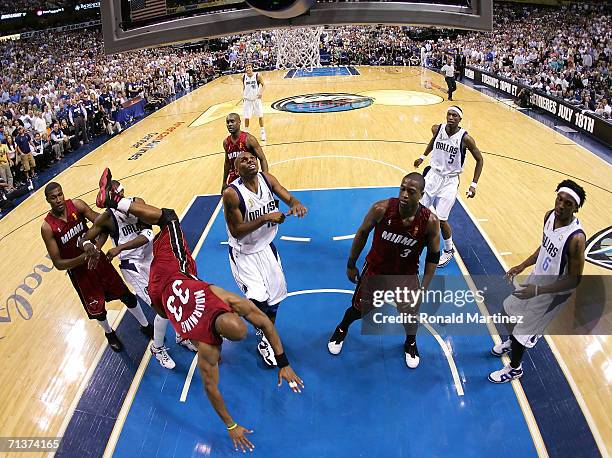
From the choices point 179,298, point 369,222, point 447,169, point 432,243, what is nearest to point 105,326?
point 179,298

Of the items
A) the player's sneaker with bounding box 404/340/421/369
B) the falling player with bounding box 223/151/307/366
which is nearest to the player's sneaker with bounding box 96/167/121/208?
the falling player with bounding box 223/151/307/366

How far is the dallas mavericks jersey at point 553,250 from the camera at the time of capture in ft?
12.1

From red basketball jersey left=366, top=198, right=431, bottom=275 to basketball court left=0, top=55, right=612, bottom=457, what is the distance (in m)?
1.07

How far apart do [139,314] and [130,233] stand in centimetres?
106

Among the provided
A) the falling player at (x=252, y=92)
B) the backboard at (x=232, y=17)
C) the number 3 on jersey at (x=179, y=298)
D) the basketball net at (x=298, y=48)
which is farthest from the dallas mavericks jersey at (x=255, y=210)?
the basketball net at (x=298, y=48)

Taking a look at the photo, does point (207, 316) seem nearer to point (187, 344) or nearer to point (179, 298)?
point (179, 298)

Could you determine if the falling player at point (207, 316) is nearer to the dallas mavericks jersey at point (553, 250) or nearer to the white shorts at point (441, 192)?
the dallas mavericks jersey at point (553, 250)

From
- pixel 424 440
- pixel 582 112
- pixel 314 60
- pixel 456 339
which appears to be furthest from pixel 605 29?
pixel 424 440

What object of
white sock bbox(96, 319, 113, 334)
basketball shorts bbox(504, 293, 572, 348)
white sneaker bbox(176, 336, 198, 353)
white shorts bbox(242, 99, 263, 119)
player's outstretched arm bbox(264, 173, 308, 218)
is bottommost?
white sneaker bbox(176, 336, 198, 353)

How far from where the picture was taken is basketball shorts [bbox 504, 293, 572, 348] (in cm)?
392


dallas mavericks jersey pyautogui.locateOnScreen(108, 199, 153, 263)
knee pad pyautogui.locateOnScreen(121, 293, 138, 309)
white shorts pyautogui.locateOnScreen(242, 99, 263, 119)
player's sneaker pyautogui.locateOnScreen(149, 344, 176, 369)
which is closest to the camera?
dallas mavericks jersey pyautogui.locateOnScreen(108, 199, 153, 263)

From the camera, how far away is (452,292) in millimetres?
5918

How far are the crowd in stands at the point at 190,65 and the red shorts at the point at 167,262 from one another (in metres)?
3.22

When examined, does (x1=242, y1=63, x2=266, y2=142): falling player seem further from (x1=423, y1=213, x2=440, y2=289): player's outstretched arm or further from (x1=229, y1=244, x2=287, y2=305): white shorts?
(x1=423, y1=213, x2=440, y2=289): player's outstretched arm
